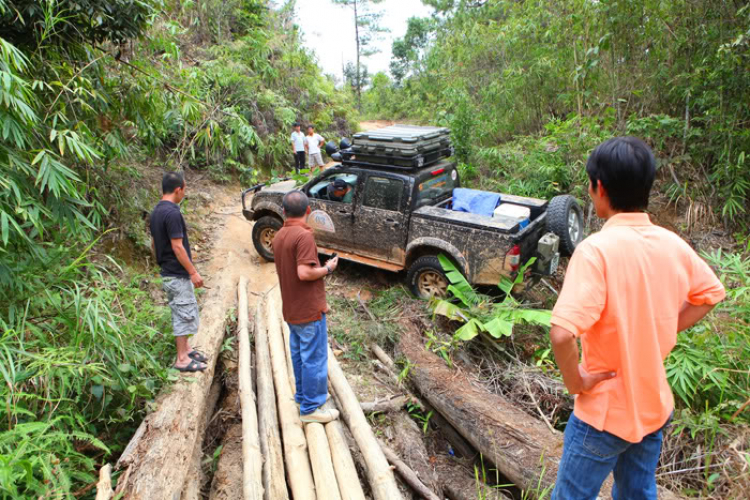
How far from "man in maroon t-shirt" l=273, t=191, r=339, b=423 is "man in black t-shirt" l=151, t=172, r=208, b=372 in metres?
1.03

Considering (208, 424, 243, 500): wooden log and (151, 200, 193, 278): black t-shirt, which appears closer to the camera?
(208, 424, 243, 500): wooden log

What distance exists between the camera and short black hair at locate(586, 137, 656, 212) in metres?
1.70

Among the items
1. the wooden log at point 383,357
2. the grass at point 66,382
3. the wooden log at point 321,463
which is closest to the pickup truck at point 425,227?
the wooden log at point 383,357

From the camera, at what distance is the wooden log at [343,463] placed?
2.97m

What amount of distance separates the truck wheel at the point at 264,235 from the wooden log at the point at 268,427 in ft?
9.11

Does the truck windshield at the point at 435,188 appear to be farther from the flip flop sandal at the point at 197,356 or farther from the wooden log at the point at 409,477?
the wooden log at the point at 409,477

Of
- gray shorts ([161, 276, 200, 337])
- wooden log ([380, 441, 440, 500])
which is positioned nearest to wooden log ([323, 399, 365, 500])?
wooden log ([380, 441, 440, 500])

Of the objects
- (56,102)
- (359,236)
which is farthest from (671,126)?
(56,102)

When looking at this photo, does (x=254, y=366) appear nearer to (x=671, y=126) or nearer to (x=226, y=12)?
(x=671, y=126)

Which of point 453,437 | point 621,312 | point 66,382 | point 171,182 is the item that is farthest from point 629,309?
point 171,182

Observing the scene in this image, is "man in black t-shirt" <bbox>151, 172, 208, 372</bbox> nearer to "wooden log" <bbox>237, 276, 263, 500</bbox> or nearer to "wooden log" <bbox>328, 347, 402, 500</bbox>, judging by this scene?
"wooden log" <bbox>237, 276, 263, 500</bbox>

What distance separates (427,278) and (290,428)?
10.0 ft

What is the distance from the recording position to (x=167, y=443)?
3.14m

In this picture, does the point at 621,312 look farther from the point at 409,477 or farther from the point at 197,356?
the point at 197,356
